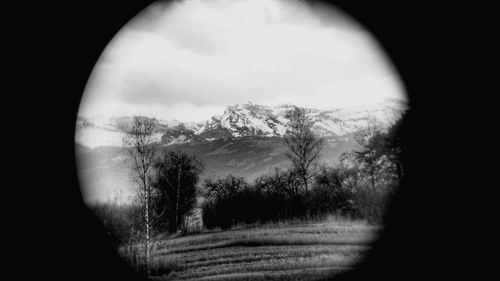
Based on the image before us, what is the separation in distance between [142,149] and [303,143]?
215 inches

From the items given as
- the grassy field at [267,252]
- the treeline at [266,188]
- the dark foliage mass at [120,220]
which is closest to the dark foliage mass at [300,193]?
the treeline at [266,188]

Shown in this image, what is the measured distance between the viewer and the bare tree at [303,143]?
Result: 36.2ft

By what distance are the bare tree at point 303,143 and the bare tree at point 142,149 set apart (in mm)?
4703

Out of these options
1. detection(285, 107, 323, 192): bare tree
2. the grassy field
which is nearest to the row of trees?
detection(285, 107, 323, 192): bare tree

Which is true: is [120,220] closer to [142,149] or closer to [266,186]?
[142,149]

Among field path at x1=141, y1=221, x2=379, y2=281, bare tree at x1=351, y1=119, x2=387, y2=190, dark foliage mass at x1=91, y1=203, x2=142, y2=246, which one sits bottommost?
field path at x1=141, y1=221, x2=379, y2=281

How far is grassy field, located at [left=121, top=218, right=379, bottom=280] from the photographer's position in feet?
21.2

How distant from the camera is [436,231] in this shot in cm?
465

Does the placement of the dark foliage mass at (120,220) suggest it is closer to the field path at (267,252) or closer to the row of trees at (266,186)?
the row of trees at (266,186)

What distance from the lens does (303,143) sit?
1130 centimetres

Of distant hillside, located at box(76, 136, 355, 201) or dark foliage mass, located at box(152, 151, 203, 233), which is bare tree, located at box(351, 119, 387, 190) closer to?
distant hillside, located at box(76, 136, 355, 201)

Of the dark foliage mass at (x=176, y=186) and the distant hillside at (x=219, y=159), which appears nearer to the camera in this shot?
the distant hillside at (x=219, y=159)

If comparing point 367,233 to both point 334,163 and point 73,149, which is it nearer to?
point 334,163

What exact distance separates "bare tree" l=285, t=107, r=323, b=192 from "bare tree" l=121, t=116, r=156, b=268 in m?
4.70
